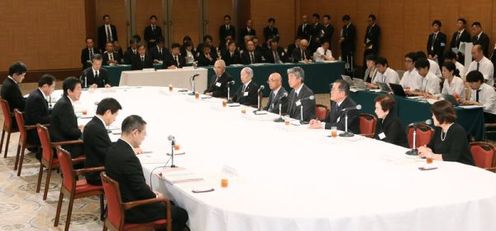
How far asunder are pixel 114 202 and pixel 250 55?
11.3 m

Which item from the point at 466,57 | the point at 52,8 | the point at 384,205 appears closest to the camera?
the point at 384,205

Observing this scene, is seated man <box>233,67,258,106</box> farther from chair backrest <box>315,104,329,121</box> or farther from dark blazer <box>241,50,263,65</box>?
dark blazer <box>241,50,263,65</box>

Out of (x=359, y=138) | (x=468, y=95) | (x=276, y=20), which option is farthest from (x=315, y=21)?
(x=359, y=138)

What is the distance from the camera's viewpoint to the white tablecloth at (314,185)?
4.58m

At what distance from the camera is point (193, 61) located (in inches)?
637

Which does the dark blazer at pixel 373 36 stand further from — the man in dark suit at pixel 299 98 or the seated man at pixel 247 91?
the man in dark suit at pixel 299 98

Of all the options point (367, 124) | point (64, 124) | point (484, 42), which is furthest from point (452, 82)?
point (64, 124)

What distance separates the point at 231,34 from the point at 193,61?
155 inches

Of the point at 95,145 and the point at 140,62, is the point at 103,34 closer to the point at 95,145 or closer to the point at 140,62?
the point at 140,62

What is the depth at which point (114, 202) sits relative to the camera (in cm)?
523

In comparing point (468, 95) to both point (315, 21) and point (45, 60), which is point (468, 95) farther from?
point (45, 60)

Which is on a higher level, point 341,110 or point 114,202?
point 341,110

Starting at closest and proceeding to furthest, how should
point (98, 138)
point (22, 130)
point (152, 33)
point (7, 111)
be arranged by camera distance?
point (98, 138)
point (22, 130)
point (7, 111)
point (152, 33)

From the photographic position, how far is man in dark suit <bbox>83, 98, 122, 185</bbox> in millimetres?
6516
